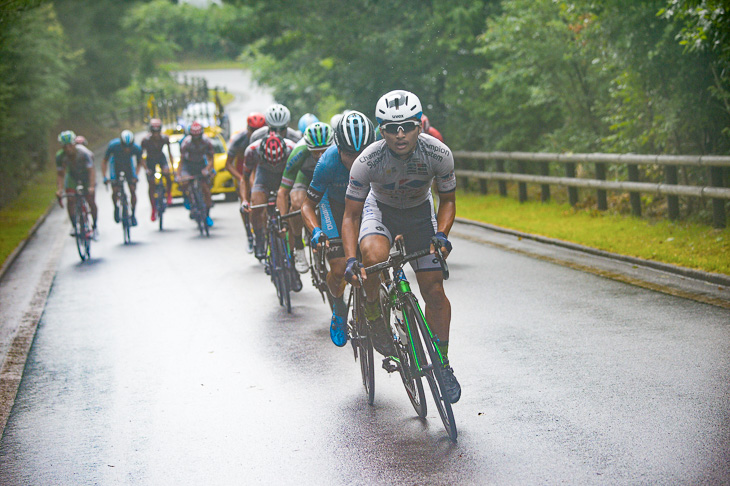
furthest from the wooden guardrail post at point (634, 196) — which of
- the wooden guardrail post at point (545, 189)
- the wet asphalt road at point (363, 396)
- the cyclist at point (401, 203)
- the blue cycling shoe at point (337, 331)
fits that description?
the cyclist at point (401, 203)

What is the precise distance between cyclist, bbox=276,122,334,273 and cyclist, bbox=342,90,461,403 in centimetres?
234

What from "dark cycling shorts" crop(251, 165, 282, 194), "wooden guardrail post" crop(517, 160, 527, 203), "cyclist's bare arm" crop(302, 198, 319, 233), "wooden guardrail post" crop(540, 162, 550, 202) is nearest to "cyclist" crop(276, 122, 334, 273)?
"cyclist's bare arm" crop(302, 198, 319, 233)

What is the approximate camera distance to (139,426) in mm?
6637

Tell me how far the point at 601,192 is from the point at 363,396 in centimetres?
1033

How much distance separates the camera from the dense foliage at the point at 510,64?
1406 centimetres

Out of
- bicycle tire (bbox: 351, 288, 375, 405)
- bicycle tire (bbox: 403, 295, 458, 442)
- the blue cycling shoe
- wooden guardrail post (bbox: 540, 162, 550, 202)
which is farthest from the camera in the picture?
wooden guardrail post (bbox: 540, 162, 550, 202)

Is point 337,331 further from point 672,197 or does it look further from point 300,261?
point 672,197

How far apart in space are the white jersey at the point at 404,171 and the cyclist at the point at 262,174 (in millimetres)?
4762

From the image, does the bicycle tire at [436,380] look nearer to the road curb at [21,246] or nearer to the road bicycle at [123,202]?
the road curb at [21,246]

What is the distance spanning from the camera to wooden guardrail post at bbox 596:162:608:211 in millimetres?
16297

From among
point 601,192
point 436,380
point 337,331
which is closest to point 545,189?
point 601,192

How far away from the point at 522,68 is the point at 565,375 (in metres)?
13.8

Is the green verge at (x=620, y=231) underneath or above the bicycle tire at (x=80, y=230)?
underneath

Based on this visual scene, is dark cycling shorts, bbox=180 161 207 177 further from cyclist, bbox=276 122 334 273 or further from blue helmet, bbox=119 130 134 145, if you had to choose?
cyclist, bbox=276 122 334 273
